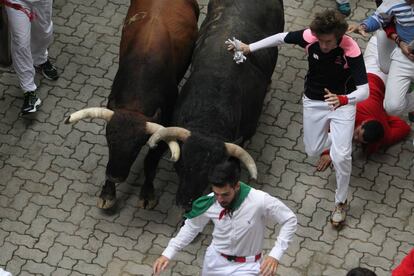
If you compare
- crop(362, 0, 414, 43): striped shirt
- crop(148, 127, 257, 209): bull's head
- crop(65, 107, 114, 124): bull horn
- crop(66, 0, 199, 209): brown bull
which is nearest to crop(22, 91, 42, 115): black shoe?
crop(66, 0, 199, 209): brown bull

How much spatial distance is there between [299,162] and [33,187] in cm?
310

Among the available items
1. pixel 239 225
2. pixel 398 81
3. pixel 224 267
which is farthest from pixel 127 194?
pixel 398 81

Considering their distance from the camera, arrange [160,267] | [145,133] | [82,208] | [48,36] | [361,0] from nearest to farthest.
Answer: [160,267] < [145,133] < [82,208] < [48,36] < [361,0]

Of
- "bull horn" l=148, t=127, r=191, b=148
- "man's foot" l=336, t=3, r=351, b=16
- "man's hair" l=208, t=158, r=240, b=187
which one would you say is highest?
"man's hair" l=208, t=158, r=240, b=187

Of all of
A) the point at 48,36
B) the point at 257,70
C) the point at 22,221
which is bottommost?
the point at 22,221

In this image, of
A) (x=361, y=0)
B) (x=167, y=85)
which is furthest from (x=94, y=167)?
(x=361, y=0)

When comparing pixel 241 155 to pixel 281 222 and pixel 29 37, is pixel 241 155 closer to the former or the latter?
pixel 281 222

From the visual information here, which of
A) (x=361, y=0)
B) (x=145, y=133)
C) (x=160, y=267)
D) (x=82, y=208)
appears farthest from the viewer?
(x=361, y=0)

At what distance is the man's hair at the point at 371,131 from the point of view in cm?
1138

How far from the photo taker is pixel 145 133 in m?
10.7

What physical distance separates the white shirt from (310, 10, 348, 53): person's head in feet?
6.63

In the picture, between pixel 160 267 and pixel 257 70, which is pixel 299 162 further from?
pixel 160 267

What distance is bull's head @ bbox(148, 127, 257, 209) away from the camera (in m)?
10.4

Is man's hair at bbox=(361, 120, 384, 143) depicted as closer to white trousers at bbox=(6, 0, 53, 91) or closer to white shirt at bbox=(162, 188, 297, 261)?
white shirt at bbox=(162, 188, 297, 261)
